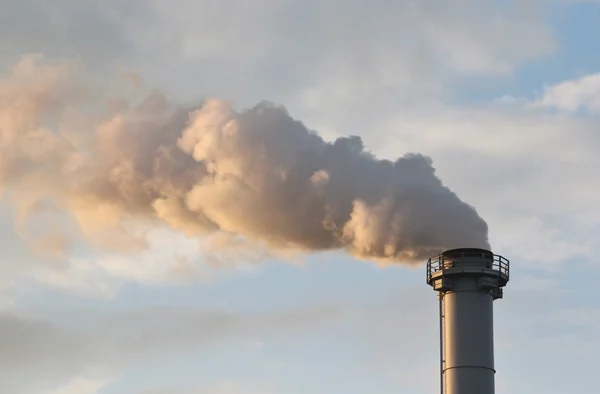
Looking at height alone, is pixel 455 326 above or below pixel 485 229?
below

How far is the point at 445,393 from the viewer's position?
47094mm

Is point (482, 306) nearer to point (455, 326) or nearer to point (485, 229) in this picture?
point (455, 326)

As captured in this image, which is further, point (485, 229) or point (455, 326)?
point (485, 229)

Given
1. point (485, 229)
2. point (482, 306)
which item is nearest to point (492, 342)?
point (482, 306)

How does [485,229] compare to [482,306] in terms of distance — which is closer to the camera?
[482,306]

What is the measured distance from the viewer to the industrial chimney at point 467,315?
46875 mm

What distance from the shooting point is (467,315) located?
4769 centimetres

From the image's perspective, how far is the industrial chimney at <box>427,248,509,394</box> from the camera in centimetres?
4688

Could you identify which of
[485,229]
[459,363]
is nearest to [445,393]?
[459,363]

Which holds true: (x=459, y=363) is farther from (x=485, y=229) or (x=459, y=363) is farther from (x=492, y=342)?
(x=485, y=229)

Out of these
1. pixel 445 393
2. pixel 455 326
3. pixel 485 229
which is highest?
pixel 485 229

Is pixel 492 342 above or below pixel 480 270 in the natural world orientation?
below

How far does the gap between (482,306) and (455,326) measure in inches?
61.6

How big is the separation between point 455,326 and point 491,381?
2886 mm
